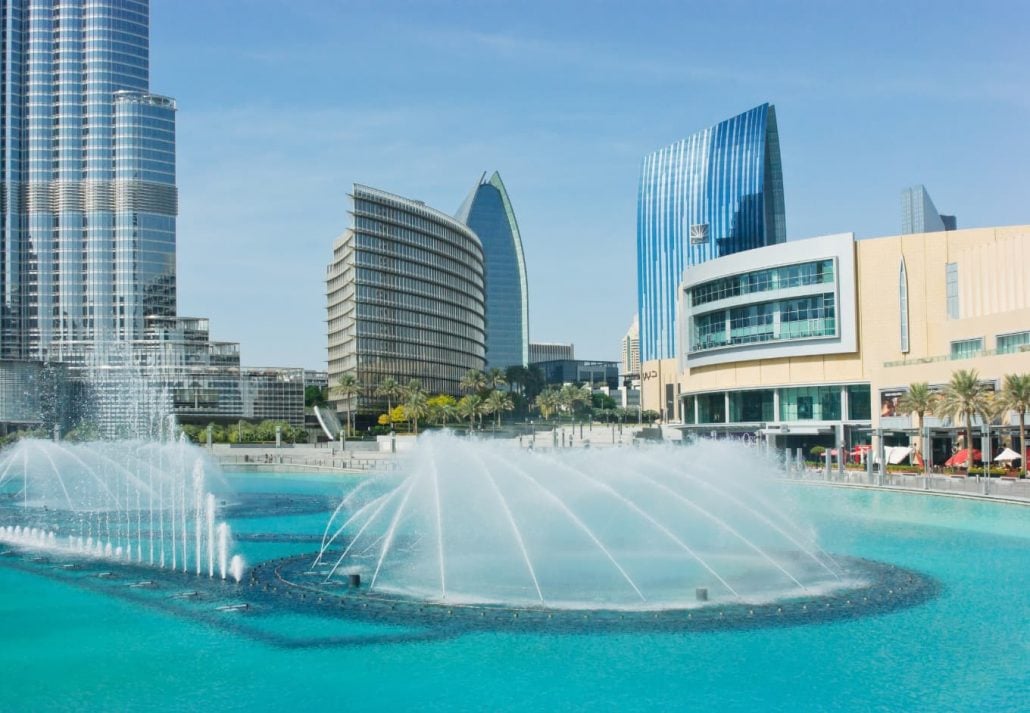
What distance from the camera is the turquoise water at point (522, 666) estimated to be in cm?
2097

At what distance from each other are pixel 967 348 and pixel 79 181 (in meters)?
161

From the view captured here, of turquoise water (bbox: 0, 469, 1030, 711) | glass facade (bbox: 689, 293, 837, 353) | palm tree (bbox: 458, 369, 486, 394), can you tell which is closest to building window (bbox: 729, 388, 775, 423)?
glass facade (bbox: 689, 293, 837, 353)

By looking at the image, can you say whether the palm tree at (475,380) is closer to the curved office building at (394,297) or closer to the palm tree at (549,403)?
the curved office building at (394,297)

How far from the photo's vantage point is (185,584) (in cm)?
3412

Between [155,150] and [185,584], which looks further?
[155,150]

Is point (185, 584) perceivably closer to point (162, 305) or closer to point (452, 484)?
point (452, 484)

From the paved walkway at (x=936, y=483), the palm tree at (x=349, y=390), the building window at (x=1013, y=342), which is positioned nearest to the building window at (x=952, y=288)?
the building window at (x=1013, y=342)

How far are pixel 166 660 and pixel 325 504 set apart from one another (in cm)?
4145

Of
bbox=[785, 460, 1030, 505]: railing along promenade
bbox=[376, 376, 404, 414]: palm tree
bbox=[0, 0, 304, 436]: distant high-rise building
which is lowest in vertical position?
bbox=[785, 460, 1030, 505]: railing along promenade

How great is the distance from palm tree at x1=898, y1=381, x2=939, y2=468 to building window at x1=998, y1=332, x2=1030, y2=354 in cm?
582

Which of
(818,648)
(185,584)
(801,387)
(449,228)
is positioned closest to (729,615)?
(818,648)

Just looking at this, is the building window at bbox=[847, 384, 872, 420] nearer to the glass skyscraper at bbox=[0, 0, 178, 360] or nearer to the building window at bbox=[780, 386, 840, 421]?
the building window at bbox=[780, 386, 840, 421]

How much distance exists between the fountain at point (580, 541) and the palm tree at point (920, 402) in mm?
41806

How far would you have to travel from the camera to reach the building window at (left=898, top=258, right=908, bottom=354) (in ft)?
310
